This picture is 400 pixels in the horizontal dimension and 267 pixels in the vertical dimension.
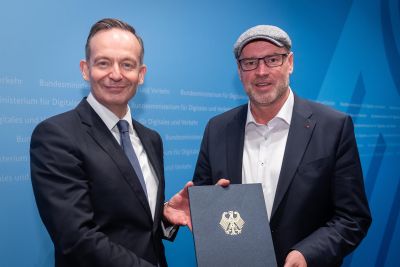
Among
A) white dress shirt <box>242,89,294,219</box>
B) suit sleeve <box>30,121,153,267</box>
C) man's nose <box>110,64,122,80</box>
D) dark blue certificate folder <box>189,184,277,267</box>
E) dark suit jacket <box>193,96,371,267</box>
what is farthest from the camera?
white dress shirt <box>242,89,294,219</box>

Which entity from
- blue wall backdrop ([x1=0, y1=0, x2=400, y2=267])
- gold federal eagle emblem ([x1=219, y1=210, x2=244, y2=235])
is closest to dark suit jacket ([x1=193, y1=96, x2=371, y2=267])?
gold federal eagle emblem ([x1=219, y1=210, x2=244, y2=235])

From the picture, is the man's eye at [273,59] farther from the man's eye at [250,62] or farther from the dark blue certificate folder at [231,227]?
the dark blue certificate folder at [231,227]

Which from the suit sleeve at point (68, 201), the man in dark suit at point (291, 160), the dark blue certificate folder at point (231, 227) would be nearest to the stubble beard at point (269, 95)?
the man in dark suit at point (291, 160)

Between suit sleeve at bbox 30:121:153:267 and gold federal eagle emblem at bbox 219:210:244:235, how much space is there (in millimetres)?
369

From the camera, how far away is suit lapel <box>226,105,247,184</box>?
214cm

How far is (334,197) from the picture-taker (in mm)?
2025

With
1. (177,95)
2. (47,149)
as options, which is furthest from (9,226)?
(177,95)

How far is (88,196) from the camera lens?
1657 mm

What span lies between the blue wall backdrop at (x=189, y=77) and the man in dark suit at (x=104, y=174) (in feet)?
1.87

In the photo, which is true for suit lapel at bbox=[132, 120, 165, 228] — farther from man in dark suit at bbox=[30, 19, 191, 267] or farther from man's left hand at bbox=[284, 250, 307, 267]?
man's left hand at bbox=[284, 250, 307, 267]

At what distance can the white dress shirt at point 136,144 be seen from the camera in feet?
6.13

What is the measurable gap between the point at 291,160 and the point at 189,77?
1.22 meters

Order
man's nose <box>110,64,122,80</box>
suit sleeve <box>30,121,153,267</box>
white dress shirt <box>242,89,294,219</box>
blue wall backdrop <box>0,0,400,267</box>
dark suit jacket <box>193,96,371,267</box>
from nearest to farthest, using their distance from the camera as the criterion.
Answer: suit sleeve <box>30,121,153,267</box>
man's nose <box>110,64,122,80</box>
dark suit jacket <box>193,96,371,267</box>
white dress shirt <box>242,89,294,219</box>
blue wall backdrop <box>0,0,400,267</box>

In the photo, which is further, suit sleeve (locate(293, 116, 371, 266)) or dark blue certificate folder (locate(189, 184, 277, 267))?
suit sleeve (locate(293, 116, 371, 266))
